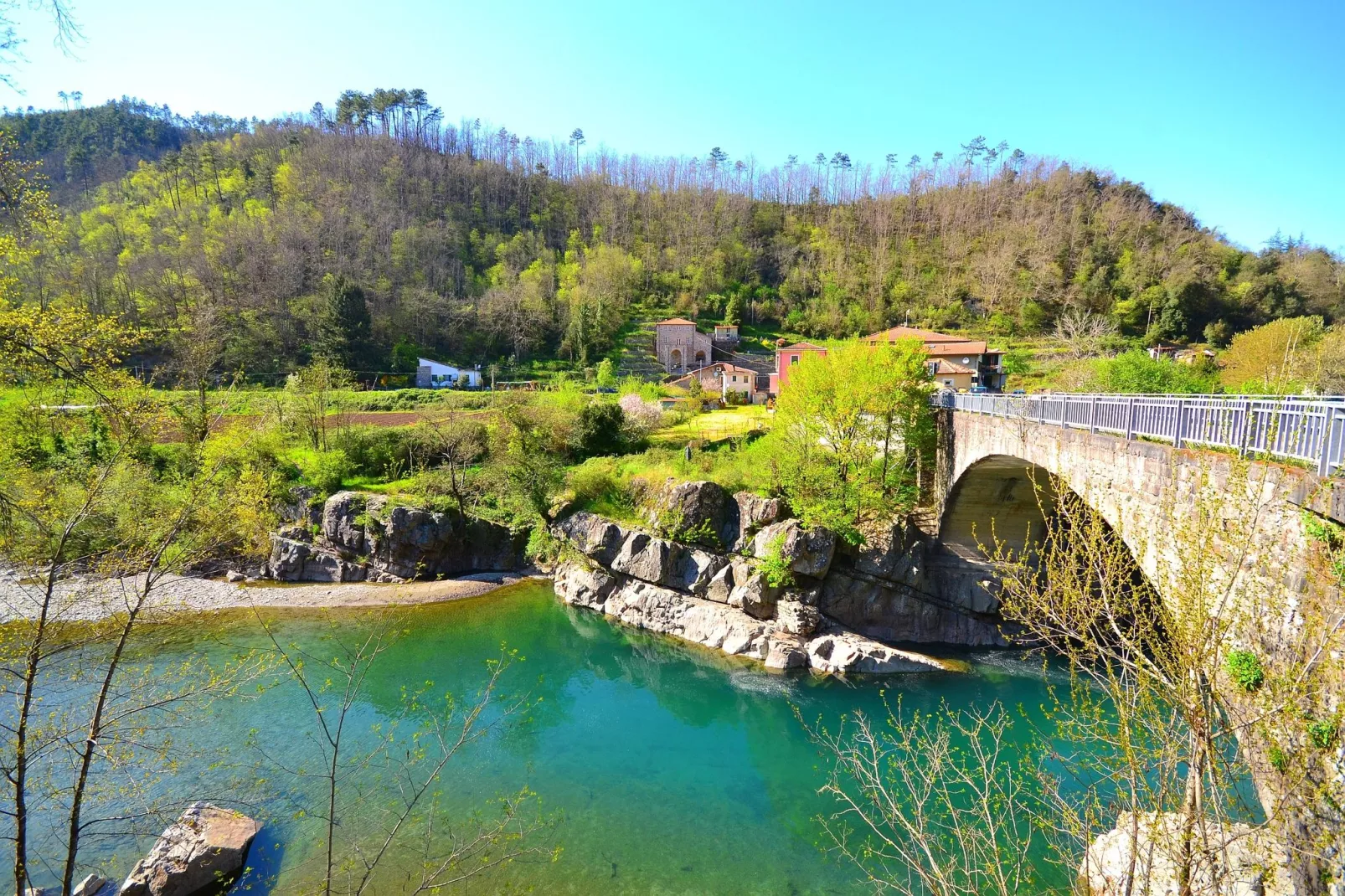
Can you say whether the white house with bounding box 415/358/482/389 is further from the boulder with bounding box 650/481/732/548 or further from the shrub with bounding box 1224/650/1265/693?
the shrub with bounding box 1224/650/1265/693

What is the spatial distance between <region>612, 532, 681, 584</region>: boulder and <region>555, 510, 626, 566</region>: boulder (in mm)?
355

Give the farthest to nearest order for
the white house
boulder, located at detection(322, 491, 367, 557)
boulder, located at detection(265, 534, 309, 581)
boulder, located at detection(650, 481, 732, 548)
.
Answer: the white house
boulder, located at detection(322, 491, 367, 557)
boulder, located at detection(265, 534, 309, 581)
boulder, located at detection(650, 481, 732, 548)

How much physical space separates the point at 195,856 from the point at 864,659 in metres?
14.7

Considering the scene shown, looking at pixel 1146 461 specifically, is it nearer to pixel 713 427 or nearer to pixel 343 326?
pixel 713 427

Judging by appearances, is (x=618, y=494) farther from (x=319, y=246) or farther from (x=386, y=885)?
(x=319, y=246)

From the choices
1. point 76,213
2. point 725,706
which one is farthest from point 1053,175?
point 76,213

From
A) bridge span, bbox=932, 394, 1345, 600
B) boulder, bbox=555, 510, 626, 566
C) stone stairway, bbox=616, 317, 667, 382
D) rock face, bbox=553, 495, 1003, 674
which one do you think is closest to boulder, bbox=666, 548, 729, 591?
rock face, bbox=553, 495, 1003, 674

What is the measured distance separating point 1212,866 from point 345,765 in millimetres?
13399

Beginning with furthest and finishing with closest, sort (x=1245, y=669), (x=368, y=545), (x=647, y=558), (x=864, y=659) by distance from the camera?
(x=368, y=545)
(x=647, y=558)
(x=864, y=659)
(x=1245, y=669)

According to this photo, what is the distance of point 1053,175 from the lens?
7856 centimetres

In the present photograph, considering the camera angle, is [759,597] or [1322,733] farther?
[759,597]

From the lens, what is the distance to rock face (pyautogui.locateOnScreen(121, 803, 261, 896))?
8.39 metres

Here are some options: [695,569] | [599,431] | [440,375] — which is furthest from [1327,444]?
[440,375]

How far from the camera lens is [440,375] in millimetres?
50688
